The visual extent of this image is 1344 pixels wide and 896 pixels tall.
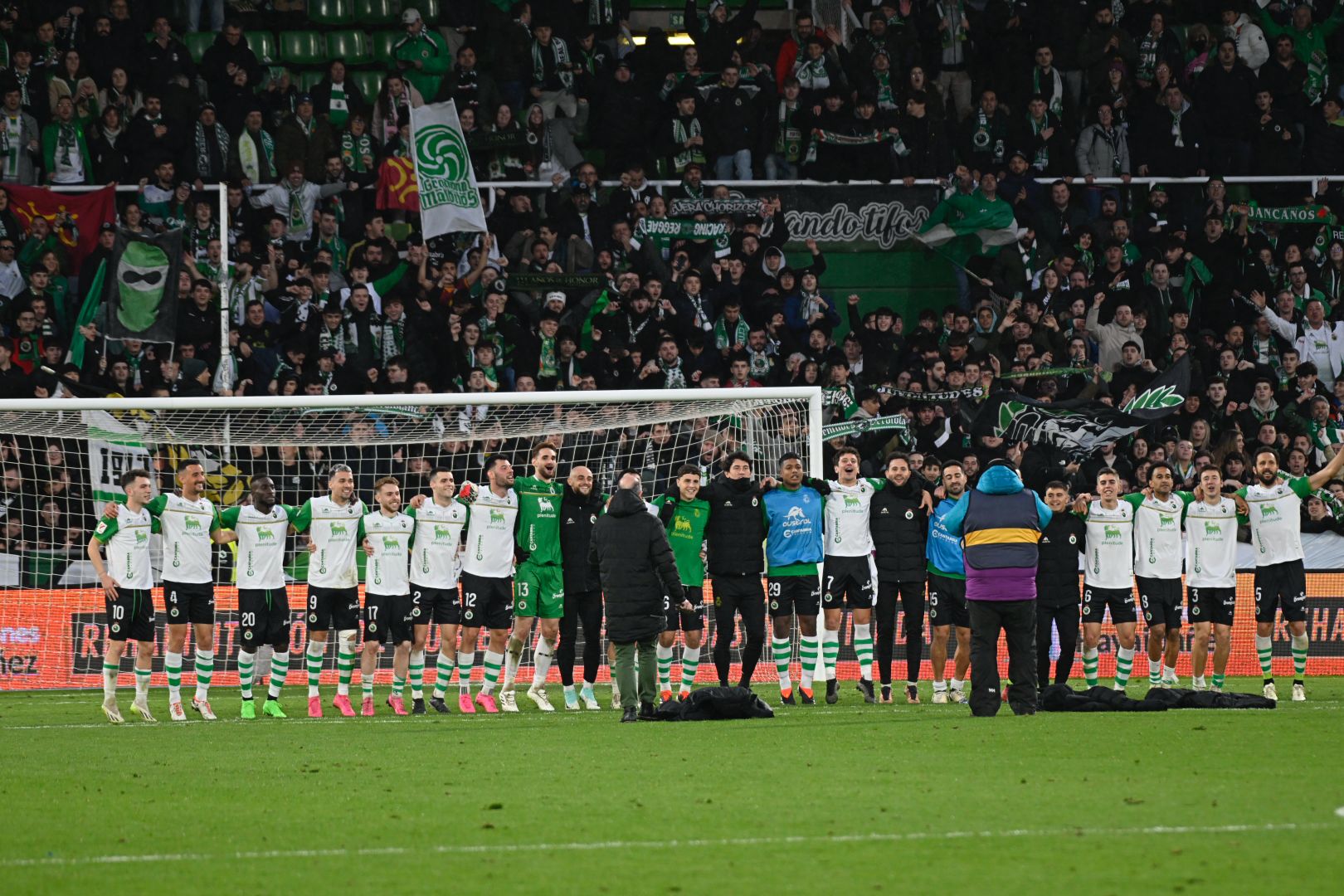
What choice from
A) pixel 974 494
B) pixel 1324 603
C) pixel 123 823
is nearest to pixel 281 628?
pixel 974 494

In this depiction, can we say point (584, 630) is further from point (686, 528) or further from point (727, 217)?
point (727, 217)

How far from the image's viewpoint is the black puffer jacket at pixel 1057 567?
16.2 metres

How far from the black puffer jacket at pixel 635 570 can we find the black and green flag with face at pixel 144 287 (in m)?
9.76

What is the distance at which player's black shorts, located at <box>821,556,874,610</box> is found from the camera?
16.6 meters

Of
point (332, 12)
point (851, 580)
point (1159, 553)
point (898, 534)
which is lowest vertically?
point (851, 580)

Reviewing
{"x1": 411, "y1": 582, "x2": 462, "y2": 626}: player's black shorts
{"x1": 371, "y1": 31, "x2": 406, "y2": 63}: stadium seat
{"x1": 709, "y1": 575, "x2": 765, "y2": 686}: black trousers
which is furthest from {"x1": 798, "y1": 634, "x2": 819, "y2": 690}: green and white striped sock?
{"x1": 371, "y1": 31, "x2": 406, "y2": 63}: stadium seat

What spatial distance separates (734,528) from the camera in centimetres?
1608

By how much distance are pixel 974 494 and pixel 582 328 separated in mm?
9818

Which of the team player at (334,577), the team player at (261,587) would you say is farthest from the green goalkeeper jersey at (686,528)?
the team player at (261,587)

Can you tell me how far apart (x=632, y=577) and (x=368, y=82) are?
15541mm

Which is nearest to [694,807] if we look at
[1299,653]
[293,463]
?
[1299,653]

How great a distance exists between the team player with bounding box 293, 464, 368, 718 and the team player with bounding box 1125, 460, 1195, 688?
7.38 meters

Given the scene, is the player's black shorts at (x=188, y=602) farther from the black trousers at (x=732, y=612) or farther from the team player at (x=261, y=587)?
the black trousers at (x=732, y=612)

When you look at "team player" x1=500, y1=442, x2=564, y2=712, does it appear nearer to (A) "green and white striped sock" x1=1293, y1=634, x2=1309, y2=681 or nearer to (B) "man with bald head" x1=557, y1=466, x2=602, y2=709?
(B) "man with bald head" x1=557, y1=466, x2=602, y2=709
